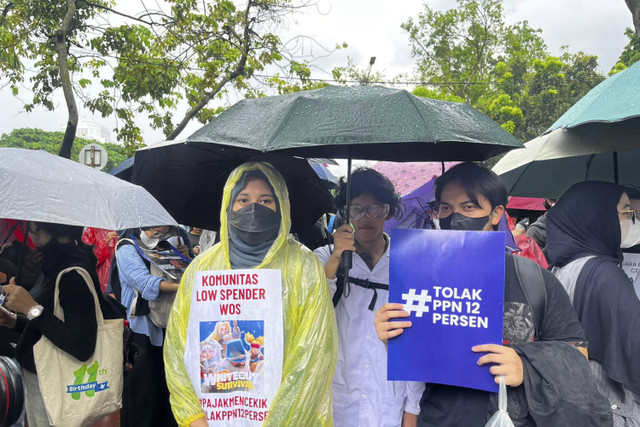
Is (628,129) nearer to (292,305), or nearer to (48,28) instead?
(292,305)

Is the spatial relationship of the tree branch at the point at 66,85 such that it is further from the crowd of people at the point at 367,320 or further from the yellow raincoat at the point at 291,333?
the yellow raincoat at the point at 291,333

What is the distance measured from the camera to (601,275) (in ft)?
8.23

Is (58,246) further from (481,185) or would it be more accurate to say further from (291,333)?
(481,185)

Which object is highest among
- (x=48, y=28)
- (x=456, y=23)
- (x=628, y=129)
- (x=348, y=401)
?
(x=456, y=23)

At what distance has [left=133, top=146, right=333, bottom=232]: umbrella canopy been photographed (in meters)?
3.21

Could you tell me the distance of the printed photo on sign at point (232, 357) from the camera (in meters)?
2.37

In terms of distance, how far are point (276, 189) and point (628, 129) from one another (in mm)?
2014

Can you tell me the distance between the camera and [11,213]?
2850 millimetres

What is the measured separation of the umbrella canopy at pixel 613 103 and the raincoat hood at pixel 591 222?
0.33m

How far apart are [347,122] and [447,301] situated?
0.79m

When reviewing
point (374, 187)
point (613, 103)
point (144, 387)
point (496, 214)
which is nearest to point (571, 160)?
point (613, 103)

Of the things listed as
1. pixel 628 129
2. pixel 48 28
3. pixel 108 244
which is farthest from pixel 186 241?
pixel 48 28

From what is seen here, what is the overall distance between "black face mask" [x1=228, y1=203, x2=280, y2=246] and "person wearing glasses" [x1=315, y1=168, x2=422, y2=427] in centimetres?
38

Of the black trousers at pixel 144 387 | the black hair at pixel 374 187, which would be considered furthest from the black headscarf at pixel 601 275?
the black trousers at pixel 144 387
